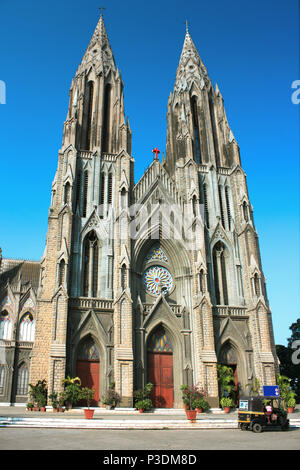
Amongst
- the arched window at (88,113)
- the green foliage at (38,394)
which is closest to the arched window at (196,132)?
the arched window at (88,113)

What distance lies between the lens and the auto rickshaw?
52.6 ft

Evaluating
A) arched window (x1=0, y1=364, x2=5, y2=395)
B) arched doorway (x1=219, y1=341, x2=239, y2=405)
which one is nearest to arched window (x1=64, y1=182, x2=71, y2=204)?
arched doorway (x1=219, y1=341, x2=239, y2=405)

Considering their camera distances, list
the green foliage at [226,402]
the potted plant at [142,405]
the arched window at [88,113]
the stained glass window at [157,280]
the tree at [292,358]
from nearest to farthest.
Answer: the potted plant at [142,405] < the green foliage at [226,402] < the stained glass window at [157,280] < the arched window at [88,113] < the tree at [292,358]

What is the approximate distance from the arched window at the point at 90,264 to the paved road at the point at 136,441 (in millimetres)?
14090

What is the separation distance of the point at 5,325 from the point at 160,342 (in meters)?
17.4

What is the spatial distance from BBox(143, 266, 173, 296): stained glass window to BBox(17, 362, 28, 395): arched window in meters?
15.3

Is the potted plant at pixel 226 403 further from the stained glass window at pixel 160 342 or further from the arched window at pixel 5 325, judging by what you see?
the arched window at pixel 5 325

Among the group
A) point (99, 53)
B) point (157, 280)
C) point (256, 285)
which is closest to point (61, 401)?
point (157, 280)

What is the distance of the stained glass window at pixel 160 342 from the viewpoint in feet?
92.7

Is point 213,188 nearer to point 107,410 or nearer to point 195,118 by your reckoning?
point 195,118

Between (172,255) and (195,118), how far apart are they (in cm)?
1495

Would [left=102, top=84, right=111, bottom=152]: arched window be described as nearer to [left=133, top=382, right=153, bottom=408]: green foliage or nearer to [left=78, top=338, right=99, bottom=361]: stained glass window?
[left=78, top=338, right=99, bottom=361]: stained glass window
